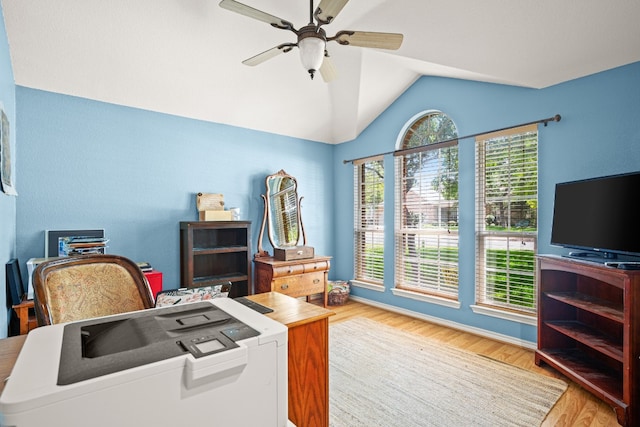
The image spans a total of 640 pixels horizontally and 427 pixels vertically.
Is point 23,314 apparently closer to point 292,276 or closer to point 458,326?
point 292,276

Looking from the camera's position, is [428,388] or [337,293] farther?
[337,293]

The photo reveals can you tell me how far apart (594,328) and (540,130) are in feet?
5.61

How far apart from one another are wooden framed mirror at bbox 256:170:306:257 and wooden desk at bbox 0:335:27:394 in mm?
3009

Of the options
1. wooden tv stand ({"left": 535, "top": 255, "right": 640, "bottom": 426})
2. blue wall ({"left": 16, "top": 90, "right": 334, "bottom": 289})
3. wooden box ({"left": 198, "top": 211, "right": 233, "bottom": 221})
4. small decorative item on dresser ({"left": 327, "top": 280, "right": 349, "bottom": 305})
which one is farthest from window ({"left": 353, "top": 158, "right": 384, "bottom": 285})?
wooden tv stand ({"left": 535, "top": 255, "right": 640, "bottom": 426})

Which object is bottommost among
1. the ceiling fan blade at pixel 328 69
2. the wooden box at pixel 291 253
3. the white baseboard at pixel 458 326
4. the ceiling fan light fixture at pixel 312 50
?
the white baseboard at pixel 458 326

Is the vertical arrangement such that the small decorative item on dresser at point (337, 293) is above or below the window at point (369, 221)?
below

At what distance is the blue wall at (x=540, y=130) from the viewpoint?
8.16ft

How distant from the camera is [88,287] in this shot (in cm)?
147

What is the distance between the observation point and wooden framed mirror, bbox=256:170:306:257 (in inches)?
168

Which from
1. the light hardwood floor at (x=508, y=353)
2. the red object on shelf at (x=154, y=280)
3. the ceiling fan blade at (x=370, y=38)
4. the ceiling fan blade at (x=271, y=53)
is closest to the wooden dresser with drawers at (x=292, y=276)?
the light hardwood floor at (x=508, y=353)

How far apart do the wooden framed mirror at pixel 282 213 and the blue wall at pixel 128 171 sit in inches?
4.8

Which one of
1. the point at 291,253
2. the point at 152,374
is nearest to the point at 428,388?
the point at 291,253

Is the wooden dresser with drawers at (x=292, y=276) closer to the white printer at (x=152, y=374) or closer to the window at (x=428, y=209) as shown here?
the window at (x=428, y=209)

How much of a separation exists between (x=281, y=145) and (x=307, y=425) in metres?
3.57
